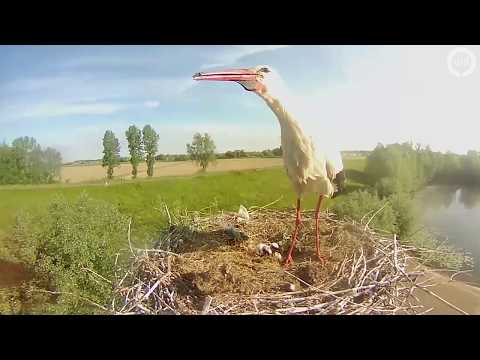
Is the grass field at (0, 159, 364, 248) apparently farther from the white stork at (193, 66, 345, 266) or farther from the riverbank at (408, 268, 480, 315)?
the riverbank at (408, 268, 480, 315)

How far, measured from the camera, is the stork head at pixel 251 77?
2.99 m

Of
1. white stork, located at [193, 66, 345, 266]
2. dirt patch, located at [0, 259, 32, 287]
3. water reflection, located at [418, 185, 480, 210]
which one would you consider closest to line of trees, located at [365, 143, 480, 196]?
water reflection, located at [418, 185, 480, 210]

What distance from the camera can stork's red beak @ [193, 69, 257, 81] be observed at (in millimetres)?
3000

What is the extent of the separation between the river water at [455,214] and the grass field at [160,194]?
0.81 metres

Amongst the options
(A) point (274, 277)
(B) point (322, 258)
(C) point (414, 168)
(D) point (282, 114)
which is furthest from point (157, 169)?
(C) point (414, 168)

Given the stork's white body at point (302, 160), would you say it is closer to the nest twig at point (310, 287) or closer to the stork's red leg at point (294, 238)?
the stork's red leg at point (294, 238)

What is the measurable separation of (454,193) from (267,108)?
1.21 meters

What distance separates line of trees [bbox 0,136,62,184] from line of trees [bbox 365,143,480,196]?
1865mm

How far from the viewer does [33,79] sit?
125 inches

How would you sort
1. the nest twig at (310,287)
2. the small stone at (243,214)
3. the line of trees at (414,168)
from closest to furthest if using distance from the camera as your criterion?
1. the nest twig at (310,287)
2. the line of trees at (414,168)
3. the small stone at (243,214)

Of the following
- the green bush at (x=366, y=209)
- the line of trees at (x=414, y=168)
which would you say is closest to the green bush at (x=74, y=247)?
the green bush at (x=366, y=209)

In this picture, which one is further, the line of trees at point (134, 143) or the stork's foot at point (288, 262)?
the line of trees at point (134, 143)
